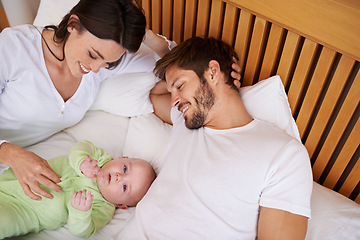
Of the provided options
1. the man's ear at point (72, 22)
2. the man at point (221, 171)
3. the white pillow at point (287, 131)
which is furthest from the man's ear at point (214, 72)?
the man's ear at point (72, 22)

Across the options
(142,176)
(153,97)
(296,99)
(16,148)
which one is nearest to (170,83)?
(153,97)

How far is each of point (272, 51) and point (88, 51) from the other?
2.50 feet

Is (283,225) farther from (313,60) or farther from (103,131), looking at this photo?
(103,131)

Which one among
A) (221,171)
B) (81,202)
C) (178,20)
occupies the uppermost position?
(178,20)

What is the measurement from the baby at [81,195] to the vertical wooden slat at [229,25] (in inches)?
27.7

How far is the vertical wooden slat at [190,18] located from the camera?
1.68 metres

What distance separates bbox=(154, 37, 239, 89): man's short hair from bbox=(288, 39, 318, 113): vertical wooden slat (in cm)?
26

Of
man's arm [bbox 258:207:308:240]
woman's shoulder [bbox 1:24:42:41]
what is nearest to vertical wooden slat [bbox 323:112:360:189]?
man's arm [bbox 258:207:308:240]

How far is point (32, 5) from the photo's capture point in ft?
9.11

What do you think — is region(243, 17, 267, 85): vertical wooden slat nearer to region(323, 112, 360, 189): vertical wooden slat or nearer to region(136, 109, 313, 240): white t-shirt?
region(136, 109, 313, 240): white t-shirt

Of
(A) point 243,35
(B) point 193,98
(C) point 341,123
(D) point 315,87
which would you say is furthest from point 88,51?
(C) point 341,123

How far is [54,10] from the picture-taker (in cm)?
212

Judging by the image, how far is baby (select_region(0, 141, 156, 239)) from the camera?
4.21ft

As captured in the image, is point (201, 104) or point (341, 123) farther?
point (201, 104)
